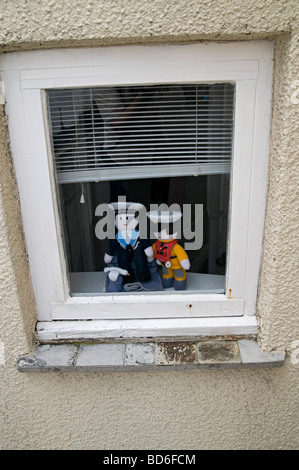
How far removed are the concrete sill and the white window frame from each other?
0.06 meters

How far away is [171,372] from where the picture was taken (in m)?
1.67

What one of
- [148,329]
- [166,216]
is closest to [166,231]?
[166,216]

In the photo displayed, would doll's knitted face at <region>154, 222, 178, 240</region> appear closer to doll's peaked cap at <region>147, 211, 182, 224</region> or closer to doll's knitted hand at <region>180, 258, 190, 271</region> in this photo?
doll's peaked cap at <region>147, 211, 182, 224</region>

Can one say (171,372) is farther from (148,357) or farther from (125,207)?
(125,207)

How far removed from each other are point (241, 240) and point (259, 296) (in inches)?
10.7

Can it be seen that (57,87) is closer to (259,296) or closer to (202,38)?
(202,38)

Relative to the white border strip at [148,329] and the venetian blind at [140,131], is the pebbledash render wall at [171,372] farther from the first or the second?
the venetian blind at [140,131]

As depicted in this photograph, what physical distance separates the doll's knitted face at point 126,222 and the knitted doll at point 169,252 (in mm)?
81

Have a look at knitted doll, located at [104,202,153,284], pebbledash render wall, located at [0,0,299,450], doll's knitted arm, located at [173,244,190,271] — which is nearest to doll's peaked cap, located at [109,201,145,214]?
knitted doll, located at [104,202,153,284]

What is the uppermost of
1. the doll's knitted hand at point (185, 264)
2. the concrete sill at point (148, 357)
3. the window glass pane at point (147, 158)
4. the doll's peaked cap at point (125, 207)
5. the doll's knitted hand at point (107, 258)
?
the window glass pane at point (147, 158)

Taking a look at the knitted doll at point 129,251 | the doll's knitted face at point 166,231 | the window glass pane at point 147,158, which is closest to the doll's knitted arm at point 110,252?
the knitted doll at point 129,251

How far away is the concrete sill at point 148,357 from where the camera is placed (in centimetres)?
156

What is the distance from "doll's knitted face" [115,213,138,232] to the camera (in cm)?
173
